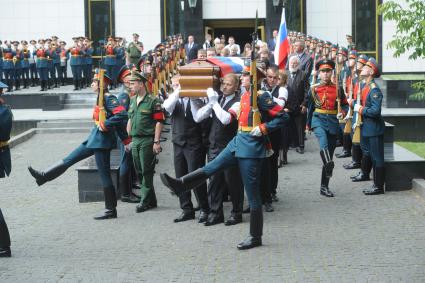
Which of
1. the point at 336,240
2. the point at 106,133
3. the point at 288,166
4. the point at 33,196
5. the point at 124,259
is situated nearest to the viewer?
the point at 124,259

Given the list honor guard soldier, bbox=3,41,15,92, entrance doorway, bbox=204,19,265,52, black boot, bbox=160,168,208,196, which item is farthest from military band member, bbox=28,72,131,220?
entrance doorway, bbox=204,19,265,52

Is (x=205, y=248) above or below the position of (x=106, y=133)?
below

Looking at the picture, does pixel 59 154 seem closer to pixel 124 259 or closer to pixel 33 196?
pixel 33 196

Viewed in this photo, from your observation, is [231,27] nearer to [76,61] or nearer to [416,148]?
[76,61]

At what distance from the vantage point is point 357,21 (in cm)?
3484

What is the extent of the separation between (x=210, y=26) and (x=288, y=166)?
19.1m

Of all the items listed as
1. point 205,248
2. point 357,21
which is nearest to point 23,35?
point 357,21

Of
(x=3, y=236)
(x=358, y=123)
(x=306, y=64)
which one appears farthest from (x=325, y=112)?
(x=306, y=64)

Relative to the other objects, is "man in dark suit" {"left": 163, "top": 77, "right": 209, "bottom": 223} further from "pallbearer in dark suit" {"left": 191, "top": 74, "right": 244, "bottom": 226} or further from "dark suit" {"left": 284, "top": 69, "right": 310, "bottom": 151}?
"dark suit" {"left": 284, "top": 69, "right": 310, "bottom": 151}

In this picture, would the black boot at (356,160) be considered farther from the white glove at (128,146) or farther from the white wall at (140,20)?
the white wall at (140,20)

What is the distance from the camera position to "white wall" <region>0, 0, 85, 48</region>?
117 ft

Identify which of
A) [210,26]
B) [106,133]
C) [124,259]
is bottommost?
[124,259]

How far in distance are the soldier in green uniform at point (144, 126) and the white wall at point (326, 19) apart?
74.7 feet

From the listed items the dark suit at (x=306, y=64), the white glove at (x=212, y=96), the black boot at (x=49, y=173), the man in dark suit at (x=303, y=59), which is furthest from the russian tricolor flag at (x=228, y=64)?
the dark suit at (x=306, y=64)
